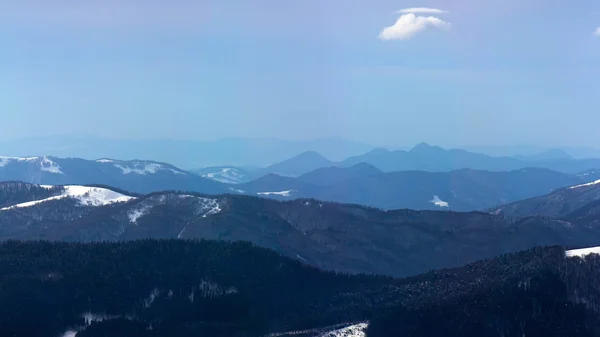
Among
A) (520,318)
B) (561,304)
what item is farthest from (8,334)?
(561,304)

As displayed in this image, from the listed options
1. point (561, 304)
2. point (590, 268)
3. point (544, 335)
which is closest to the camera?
point (544, 335)

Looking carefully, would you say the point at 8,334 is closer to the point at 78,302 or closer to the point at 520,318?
the point at 78,302

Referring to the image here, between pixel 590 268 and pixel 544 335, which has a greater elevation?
pixel 590 268

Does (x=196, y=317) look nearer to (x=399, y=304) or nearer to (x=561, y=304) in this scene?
(x=399, y=304)

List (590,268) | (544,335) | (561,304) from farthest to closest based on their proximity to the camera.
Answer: (590,268) < (561,304) < (544,335)

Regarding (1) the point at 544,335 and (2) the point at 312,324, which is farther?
(2) the point at 312,324

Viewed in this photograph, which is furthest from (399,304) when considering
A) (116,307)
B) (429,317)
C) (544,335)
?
(116,307)
